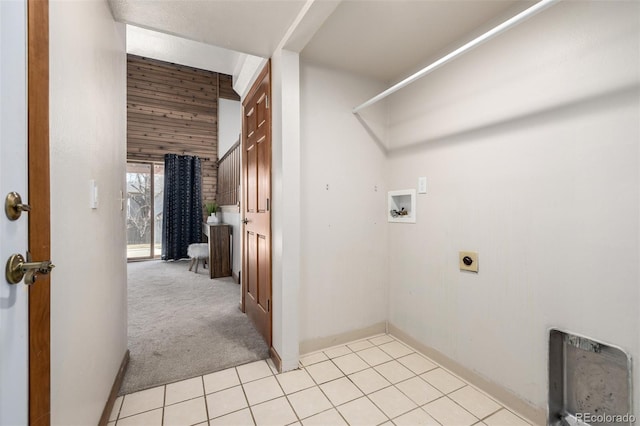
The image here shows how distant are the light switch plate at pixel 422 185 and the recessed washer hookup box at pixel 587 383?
1139 millimetres

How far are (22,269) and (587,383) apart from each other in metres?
2.22

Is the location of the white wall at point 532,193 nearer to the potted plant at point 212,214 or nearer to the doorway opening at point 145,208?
the potted plant at point 212,214

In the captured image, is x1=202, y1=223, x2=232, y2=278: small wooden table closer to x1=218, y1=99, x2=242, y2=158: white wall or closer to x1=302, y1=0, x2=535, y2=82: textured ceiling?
x1=218, y1=99, x2=242, y2=158: white wall

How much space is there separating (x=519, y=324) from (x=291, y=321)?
140cm

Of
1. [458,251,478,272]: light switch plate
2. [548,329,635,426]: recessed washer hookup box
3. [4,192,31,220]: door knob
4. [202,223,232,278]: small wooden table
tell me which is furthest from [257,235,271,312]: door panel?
[202,223,232,278]: small wooden table

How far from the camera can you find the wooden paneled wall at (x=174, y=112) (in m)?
5.50

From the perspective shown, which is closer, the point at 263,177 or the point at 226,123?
the point at 263,177

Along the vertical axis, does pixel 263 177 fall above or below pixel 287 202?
above

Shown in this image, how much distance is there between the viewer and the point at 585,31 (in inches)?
50.7

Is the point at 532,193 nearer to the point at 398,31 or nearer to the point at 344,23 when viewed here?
the point at 398,31

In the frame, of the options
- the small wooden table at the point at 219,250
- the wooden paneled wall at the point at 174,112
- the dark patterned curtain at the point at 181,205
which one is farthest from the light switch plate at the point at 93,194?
the wooden paneled wall at the point at 174,112

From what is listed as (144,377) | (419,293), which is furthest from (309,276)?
(144,377)

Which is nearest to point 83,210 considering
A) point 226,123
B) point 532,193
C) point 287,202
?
→ point 287,202

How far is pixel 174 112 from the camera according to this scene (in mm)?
5828
